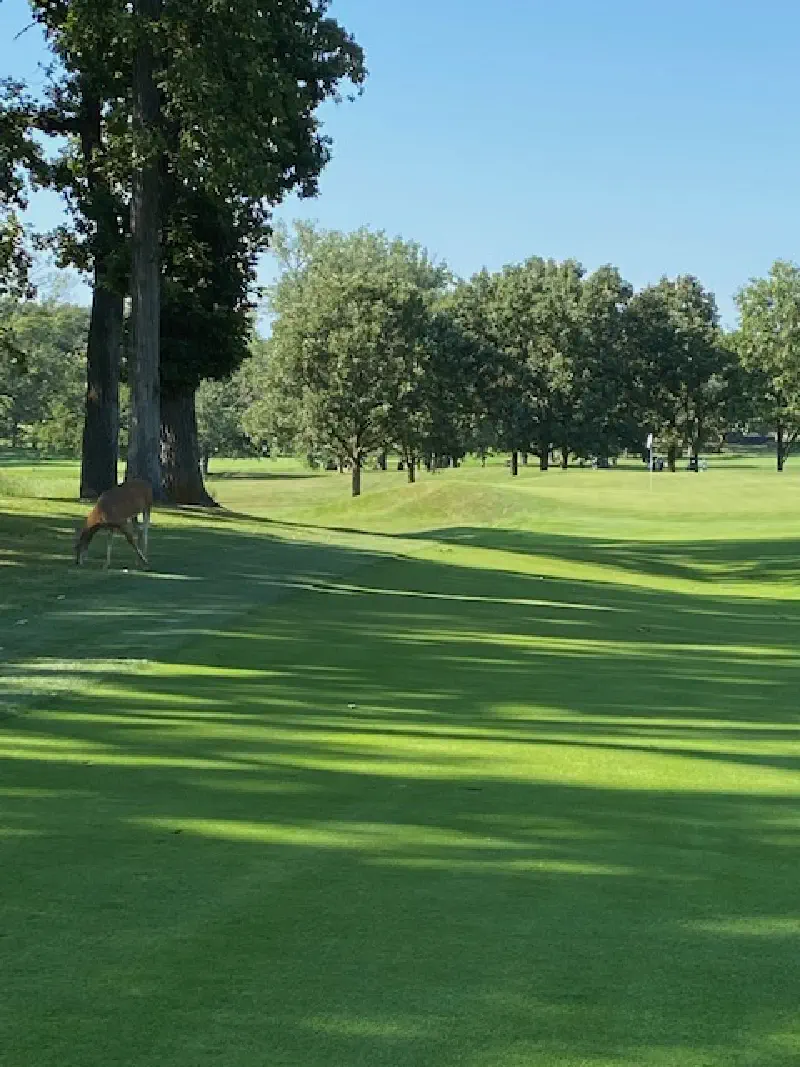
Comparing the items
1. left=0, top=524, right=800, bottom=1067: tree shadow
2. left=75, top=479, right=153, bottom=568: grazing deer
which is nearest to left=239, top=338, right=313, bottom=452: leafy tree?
left=75, top=479, right=153, bottom=568: grazing deer

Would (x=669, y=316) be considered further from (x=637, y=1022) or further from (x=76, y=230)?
(x=637, y=1022)

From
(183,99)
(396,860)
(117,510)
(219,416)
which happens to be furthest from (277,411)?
(396,860)

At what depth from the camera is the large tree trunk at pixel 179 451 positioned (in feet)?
117

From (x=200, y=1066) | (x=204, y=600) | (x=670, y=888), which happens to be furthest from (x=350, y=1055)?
(x=204, y=600)

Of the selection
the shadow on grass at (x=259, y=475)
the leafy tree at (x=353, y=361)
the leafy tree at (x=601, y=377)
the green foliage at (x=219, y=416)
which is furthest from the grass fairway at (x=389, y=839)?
the green foliage at (x=219, y=416)

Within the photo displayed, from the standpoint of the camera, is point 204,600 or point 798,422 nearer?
point 204,600

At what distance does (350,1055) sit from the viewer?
11.6 ft

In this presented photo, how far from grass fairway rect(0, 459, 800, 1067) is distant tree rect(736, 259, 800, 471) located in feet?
281

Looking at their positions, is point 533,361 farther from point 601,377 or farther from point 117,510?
point 117,510

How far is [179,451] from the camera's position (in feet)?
117

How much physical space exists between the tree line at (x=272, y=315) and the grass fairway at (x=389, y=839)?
17.1 metres

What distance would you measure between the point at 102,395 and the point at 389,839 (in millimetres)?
30742

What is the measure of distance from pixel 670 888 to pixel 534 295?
89371 mm

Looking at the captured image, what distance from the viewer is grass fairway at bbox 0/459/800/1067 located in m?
3.77
